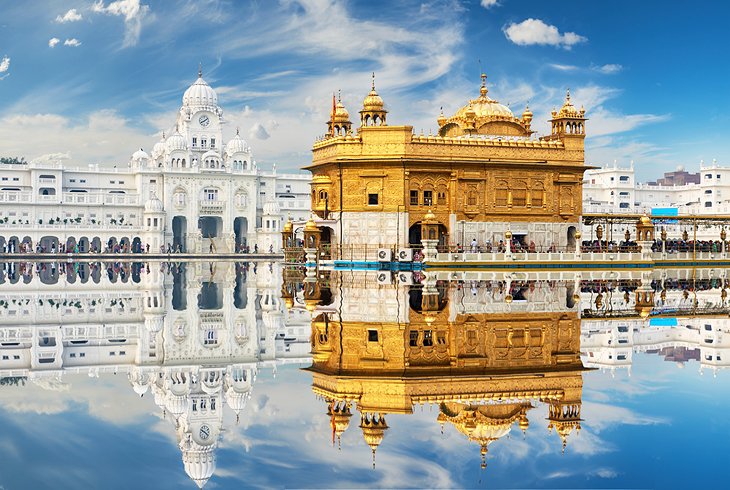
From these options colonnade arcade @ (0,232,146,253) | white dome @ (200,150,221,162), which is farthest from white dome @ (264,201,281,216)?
colonnade arcade @ (0,232,146,253)

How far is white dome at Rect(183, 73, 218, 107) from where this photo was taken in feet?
220

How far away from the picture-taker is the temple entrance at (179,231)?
62.8 metres

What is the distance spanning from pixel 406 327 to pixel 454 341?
166cm

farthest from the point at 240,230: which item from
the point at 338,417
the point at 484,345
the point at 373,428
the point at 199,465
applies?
the point at 199,465

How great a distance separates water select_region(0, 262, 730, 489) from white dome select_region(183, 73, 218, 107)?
5397 cm

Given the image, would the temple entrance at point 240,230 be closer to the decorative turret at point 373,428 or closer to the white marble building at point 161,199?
the white marble building at point 161,199

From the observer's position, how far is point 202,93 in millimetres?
67562

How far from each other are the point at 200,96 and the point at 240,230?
11.7 m

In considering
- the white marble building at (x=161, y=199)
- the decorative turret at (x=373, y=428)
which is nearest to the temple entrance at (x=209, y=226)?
the white marble building at (x=161, y=199)

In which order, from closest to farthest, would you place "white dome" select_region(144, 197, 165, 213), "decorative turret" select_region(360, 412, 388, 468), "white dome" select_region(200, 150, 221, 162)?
"decorative turret" select_region(360, 412, 388, 468) < "white dome" select_region(144, 197, 165, 213) < "white dome" select_region(200, 150, 221, 162)

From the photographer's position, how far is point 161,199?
61.8 meters

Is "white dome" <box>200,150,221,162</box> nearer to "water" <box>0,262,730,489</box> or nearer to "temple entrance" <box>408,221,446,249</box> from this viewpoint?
"temple entrance" <box>408,221,446,249</box>

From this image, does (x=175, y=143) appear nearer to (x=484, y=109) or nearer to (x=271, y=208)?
(x=271, y=208)

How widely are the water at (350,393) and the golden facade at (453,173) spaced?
17.5 m
